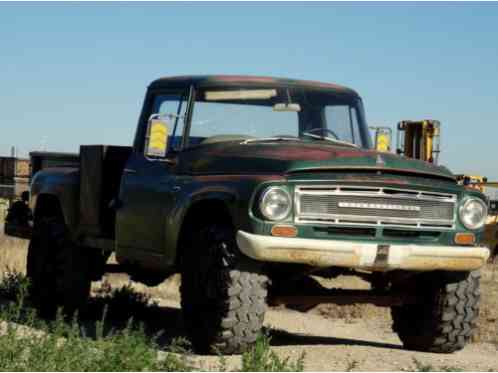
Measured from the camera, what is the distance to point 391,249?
7594 mm

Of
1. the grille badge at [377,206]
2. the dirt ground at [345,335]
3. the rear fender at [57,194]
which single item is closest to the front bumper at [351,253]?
the grille badge at [377,206]

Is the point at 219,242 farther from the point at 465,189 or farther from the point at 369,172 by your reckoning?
the point at 465,189

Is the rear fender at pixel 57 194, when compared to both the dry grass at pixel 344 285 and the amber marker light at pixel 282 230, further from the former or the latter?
the amber marker light at pixel 282 230

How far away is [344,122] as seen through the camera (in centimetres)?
934

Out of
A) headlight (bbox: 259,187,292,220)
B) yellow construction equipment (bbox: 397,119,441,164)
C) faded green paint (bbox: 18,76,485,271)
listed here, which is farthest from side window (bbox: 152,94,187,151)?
yellow construction equipment (bbox: 397,119,441,164)

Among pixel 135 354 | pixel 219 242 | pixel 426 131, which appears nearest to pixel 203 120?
pixel 219 242

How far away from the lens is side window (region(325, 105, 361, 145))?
923cm

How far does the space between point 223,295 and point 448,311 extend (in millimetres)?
1972

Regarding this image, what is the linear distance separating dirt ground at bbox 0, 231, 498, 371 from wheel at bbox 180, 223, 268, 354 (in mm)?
175

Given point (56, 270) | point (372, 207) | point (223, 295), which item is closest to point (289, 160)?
point (372, 207)

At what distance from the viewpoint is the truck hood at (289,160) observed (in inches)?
298

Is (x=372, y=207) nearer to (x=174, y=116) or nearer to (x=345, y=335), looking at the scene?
(x=174, y=116)

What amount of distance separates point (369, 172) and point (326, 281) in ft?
25.3

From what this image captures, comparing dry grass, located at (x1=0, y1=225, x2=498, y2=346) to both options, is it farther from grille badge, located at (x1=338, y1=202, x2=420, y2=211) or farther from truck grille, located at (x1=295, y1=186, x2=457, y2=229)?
grille badge, located at (x1=338, y1=202, x2=420, y2=211)
